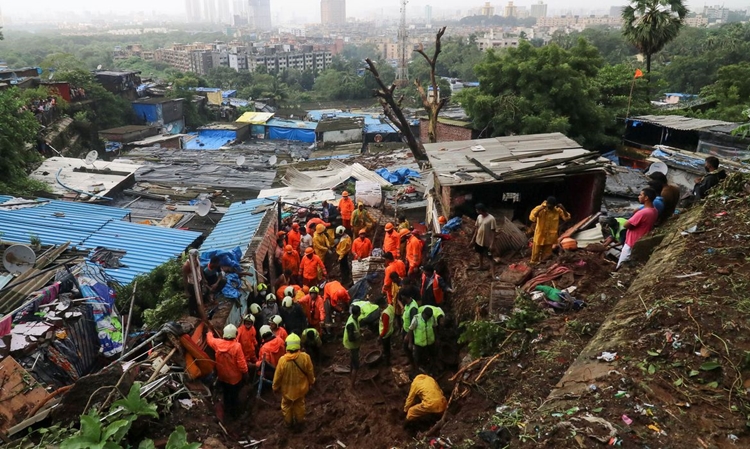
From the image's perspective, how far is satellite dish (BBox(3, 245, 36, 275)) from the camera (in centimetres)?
779

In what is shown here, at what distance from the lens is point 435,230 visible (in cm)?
1246

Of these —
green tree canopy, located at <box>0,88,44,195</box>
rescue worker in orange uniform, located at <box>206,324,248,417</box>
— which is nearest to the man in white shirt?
rescue worker in orange uniform, located at <box>206,324,248,417</box>

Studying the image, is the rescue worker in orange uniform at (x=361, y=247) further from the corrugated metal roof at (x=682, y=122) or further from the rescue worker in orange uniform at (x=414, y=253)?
the corrugated metal roof at (x=682, y=122)

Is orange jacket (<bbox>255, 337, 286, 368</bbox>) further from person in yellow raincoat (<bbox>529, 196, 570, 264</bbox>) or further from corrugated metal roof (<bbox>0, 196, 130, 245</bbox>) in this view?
corrugated metal roof (<bbox>0, 196, 130, 245</bbox>)

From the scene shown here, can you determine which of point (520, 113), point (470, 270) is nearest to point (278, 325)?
point (470, 270)

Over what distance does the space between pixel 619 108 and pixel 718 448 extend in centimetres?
2063

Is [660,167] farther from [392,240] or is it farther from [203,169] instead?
[203,169]

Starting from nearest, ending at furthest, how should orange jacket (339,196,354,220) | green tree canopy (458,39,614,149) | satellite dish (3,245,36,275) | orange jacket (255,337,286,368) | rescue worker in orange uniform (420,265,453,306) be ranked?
1. orange jacket (255,337,286,368)
2. satellite dish (3,245,36,275)
3. rescue worker in orange uniform (420,265,453,306)
4. orange jacket (339,196,354,220)
5. green tree canopy (458,39,614,149)

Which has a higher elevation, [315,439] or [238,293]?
[238,293]

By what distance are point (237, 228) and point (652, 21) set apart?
68.1ft

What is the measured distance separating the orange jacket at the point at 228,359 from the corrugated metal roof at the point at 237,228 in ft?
13.9

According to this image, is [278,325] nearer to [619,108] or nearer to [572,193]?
[572,193]

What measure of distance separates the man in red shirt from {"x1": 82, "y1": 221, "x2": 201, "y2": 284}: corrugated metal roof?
7952mm

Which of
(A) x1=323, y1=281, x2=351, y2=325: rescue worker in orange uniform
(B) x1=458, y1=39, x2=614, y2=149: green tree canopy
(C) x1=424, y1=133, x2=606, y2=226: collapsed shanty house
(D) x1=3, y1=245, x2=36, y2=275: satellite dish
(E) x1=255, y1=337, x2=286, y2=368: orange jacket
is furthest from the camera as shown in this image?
(B) x1=458, y1=39, x2=614, y2=149: green tree canopy
